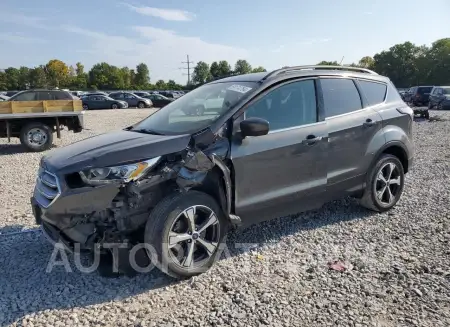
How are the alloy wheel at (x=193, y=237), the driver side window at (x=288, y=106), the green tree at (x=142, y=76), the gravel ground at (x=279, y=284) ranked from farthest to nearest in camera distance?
the green tree at (x=142, y=76)
the driver side window at (x=288, y=106)
the alloy wheel at (x=193, y=237)
the gravel ground at (x=279, y=284)

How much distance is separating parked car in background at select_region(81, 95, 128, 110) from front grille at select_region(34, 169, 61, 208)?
32334mm

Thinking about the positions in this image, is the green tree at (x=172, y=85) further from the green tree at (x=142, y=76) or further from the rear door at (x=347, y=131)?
the rear door at (x=347, y=131)

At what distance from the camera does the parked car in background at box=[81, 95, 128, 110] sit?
3362 cm

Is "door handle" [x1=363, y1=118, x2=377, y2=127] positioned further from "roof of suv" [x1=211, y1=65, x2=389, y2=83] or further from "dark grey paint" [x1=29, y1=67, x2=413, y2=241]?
"roof of suv" [x1=211, y1=65, x2=389, y2=83]

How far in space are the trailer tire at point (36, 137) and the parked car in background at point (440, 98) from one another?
24.1 meters

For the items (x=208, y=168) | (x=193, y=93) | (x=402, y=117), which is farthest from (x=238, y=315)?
(x=402, y=117)

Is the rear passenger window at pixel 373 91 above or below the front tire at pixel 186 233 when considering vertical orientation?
above

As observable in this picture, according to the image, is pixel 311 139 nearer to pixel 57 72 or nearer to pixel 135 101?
pixel 135 101

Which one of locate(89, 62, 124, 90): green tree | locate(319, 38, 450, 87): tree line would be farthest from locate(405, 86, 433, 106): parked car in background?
locate(89, 62, 124, 90): green tree

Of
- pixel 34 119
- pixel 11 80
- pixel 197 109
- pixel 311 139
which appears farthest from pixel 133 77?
pixel 311 139

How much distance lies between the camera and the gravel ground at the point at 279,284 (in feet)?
8.96

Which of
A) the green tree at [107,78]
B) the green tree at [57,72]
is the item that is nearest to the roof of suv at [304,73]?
the green tree at [107,78]

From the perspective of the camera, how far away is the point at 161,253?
10.0 ft

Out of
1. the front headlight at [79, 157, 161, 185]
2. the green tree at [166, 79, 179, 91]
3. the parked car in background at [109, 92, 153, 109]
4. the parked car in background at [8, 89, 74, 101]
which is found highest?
the green tree at [166, 79, 179, 91]
